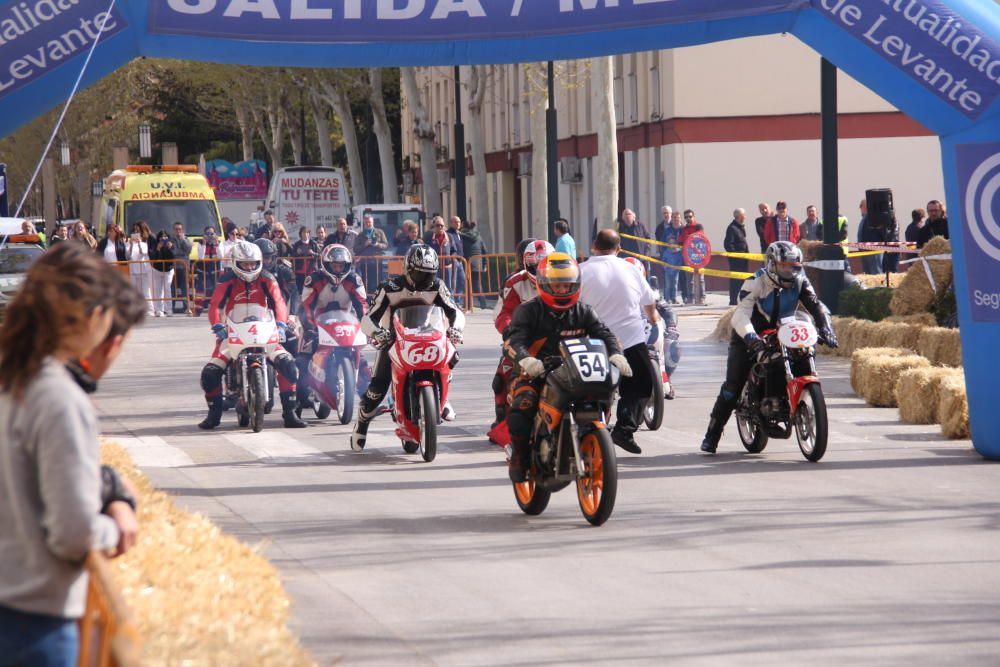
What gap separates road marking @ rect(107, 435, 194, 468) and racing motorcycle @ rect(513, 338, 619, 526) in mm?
4231

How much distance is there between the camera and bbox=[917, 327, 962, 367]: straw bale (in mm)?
18438

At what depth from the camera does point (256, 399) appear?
1580 centimetres

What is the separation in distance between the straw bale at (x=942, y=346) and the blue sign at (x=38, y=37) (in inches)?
383

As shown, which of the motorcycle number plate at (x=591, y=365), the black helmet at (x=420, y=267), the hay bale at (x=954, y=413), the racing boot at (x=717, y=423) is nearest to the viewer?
the motorcycle number plate at (x=591, y=365)

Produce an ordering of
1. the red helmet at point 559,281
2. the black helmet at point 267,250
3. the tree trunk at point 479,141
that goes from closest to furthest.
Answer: the red helmet at point 559,281 < the black helmet at point 267,250 < the tree trunk at point 479,141

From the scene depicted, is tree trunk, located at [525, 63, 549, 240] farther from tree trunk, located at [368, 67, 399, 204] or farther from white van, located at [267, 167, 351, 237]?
tree trunk, located at [368, 67, 399, 204]

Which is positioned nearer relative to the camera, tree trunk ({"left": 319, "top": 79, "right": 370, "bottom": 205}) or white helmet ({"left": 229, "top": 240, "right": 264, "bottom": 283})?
white helmet ({"left": 229, "top": 240, "right": 264, "bottom": 283})

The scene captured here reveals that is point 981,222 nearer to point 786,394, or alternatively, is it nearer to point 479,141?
point 786,394

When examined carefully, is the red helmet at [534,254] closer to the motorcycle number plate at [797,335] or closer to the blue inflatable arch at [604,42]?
the blue inflatable arch at [604,42]

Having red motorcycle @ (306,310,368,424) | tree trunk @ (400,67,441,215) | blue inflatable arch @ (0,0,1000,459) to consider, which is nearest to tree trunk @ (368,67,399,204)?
tree trunk @ (400,67,441,215)

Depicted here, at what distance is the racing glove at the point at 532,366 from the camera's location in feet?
34.1

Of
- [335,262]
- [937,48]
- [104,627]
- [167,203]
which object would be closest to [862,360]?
[335,262]

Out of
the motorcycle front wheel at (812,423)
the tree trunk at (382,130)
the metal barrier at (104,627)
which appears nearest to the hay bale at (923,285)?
the motorcycle front wheel at (812,423)

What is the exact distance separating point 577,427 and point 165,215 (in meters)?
31.3
